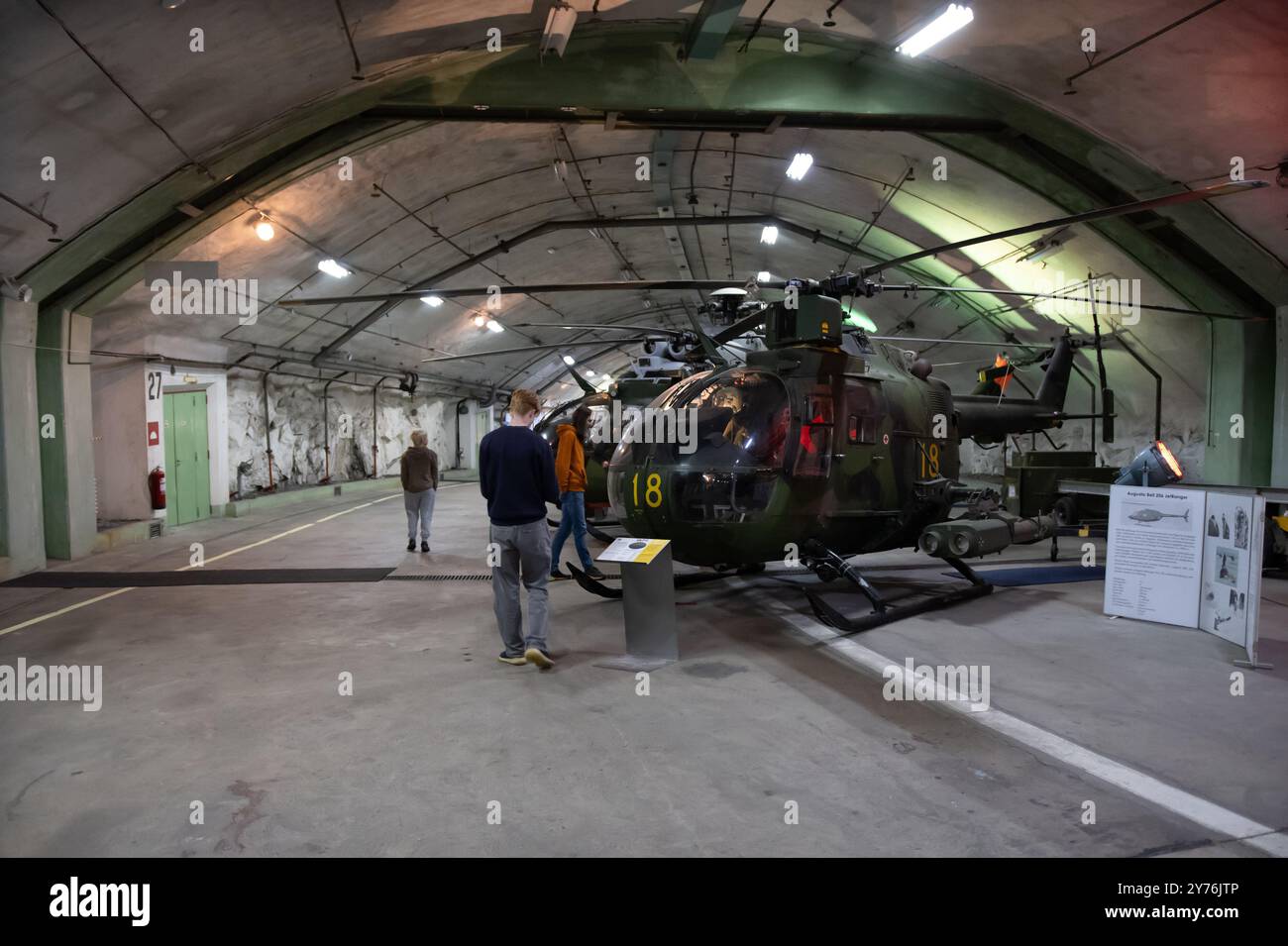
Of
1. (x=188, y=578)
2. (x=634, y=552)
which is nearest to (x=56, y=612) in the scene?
(x=188, y=578)

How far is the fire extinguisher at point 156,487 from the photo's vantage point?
39.8 feet

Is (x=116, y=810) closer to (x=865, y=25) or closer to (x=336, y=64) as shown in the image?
(x=336, y=64)

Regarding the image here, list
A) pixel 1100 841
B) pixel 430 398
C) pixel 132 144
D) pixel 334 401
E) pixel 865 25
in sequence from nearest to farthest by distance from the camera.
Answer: pixel 1100 841 → pixel 132 144 → pixel 865 25 → pixel 334 401 → pixel 430 398

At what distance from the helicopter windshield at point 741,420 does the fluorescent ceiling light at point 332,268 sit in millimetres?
8710

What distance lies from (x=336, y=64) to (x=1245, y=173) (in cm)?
992

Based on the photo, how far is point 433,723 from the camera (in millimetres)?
4262

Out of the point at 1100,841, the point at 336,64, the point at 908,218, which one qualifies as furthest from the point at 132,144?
the point at 908,218

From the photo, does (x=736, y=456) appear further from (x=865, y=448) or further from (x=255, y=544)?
(x=255, y=544)

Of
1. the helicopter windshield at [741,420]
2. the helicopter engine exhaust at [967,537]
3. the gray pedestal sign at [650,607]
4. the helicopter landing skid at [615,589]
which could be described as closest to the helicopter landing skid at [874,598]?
the helicopter engine exhaust at [967,537]

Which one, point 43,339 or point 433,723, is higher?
point 43,339

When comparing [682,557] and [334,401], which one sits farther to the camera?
[334,401]

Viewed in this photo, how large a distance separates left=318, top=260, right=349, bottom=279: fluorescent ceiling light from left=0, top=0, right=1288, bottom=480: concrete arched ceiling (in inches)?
8.3

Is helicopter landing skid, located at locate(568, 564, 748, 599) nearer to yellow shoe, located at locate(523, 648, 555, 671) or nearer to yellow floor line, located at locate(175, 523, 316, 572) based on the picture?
yellow shoe, located at locate(523, 648, 555, 671)

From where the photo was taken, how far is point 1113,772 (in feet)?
11.8
